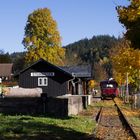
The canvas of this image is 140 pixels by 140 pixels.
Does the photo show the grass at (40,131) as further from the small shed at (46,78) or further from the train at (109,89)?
the train at (109,89)

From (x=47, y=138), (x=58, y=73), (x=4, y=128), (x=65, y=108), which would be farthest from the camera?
(x=58, y=73)

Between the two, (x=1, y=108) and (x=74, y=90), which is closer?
(x=1, y=108)

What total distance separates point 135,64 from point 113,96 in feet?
132

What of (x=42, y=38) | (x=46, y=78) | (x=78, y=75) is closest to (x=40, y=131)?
(x=46, y=78)

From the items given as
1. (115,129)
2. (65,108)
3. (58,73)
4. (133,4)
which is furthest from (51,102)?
(58,73)

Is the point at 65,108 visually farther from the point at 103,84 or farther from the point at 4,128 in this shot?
the point at 103,84

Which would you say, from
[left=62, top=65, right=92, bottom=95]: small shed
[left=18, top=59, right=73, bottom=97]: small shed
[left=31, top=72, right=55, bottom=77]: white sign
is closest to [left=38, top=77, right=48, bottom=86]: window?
[left=18, top=59, right=73, bottom=97]: small shed

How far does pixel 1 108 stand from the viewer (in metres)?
30.2

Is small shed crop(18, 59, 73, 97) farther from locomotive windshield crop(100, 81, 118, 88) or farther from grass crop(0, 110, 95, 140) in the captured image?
grass crop(0, 110, 95, 140)

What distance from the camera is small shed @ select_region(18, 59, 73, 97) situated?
5812 centimetres

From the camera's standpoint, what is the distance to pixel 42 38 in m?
87.8

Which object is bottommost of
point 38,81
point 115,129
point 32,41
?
point 115,129

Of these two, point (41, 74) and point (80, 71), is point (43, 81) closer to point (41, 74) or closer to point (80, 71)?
point (41, 74)

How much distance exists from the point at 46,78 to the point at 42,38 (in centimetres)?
2936
